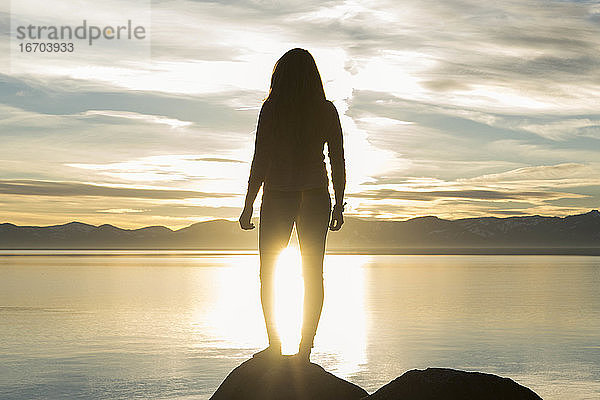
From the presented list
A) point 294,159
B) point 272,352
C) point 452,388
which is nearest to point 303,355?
point 272,352

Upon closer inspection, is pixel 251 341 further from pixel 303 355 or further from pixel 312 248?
pixel 312 248

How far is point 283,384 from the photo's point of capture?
26.7 ft

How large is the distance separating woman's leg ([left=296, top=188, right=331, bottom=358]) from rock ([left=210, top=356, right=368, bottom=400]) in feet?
0.84

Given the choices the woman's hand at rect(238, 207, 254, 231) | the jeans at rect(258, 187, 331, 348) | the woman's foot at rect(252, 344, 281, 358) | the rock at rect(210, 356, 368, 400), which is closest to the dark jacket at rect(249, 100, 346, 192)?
the jeans at rect(258, 187, 331, 348)

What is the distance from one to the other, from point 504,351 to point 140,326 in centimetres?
1604

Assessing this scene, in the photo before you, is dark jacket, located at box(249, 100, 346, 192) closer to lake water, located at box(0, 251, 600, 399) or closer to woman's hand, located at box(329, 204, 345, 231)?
woman's hand, located at box(329, 204, 345, 231)

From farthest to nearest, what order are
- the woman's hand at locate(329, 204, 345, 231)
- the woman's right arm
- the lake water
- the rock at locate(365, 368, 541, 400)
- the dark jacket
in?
the lake water < the woman's hand at locate(329, 204, 345, 231) < the woman's right arm < the dark jacket < the rock at locate(365, 368, 541, 400)

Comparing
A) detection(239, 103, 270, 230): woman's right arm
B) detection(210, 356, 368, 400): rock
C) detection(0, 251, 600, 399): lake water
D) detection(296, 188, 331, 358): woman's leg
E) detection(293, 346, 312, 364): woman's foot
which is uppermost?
detection(239, 103, 270, 230): woman's right arm

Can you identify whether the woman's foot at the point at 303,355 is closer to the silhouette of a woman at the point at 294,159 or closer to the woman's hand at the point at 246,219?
the silhouette of a woman at the point at 294,159

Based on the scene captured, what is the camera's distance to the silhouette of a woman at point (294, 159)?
8.05m

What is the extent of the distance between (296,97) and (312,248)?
1.65m

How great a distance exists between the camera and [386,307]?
141 feet

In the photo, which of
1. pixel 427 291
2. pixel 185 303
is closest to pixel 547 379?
pixel 185 303

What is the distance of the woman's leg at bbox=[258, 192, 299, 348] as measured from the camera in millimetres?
8055
